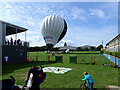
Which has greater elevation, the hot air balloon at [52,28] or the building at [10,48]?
the hot air balloon at [52,28]

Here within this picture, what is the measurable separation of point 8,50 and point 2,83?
17.9 m

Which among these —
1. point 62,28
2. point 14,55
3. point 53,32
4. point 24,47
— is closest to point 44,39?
point 53,32

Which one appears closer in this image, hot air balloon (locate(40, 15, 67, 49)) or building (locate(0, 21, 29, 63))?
building (locate(0, 21, 29, 63))

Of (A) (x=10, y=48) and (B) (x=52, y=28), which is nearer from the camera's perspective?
(A) (x=10, y=48)

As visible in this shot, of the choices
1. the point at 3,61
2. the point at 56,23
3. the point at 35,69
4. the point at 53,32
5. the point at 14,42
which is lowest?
the point at 3,61

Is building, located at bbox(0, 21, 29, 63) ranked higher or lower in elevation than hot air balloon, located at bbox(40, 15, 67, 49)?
lower

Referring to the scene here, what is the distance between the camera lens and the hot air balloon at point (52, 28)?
46.7 m

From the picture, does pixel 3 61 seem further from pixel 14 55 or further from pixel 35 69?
pixel 35 69

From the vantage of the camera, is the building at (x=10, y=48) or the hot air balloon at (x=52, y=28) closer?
the building at (x=10, y=48)

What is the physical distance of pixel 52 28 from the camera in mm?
46344

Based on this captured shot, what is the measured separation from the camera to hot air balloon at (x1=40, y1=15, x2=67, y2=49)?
153 ft

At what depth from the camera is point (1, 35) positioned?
877 inches

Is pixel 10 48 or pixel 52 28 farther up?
pixel 52 28

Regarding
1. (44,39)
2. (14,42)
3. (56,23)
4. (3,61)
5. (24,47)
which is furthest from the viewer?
(44,39)
